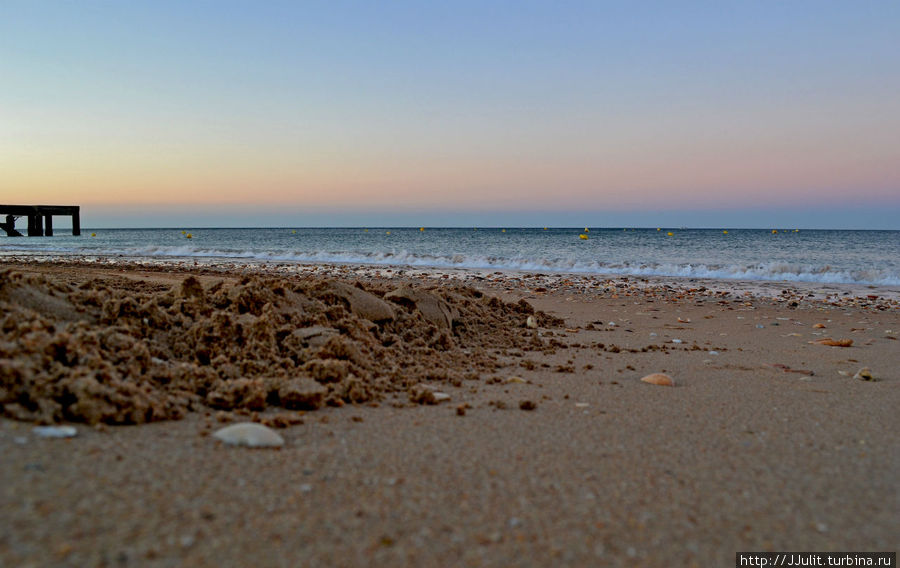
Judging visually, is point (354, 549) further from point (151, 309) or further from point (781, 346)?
point (781, 346)

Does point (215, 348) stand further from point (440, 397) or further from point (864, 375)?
point (864, 375)

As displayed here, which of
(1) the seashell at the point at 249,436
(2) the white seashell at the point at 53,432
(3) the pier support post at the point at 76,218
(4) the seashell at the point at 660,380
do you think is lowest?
(4) the seashell at the point at 660,380

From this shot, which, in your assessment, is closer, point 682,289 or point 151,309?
point 151,309

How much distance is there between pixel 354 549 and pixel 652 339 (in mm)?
4589

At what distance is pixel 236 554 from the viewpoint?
1.40 meters

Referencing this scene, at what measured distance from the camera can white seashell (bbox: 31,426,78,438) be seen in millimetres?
1947

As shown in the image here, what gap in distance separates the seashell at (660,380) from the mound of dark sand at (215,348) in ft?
3.39

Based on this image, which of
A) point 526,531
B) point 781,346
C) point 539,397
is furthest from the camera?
point 781,346

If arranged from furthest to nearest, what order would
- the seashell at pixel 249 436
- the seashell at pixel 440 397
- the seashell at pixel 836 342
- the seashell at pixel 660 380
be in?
the seashell at pixel 836 342 → the seashell at pixel 660 380 → the seashell at pixel 440 397 → the seashell at pixel 249 436

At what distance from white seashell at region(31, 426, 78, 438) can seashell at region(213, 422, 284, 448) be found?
471 mm

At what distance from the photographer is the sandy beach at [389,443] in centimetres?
152

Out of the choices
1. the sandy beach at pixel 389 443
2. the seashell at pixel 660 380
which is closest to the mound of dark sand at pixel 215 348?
the sandy beach at pixel 389 443

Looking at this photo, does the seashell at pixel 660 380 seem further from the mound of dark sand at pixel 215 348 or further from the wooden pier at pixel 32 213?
the wooden pier at pixel 32 213

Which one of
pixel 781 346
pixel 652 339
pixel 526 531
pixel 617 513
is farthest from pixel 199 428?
pixel 781 346
